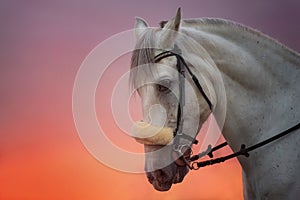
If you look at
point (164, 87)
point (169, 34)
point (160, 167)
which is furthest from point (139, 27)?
point (160, 167)

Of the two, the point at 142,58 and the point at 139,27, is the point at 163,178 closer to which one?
the point at 142,58

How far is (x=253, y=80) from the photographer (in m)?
1.46

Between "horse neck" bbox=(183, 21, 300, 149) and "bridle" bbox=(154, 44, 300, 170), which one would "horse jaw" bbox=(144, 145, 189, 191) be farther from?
"horse neck" bbox=(183, 21, 300, 149)

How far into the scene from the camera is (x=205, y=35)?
1485mm

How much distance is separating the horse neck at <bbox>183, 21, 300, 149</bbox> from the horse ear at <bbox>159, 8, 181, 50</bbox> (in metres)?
0.11

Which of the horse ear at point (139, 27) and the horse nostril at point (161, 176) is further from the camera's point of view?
the horse ear at point (139, 27)

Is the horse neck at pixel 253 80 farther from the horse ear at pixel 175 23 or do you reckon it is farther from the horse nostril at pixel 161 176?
the horse nostril at pixel 161 176

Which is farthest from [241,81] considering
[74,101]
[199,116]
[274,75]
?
[74,101]

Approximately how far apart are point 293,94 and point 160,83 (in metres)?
0.48

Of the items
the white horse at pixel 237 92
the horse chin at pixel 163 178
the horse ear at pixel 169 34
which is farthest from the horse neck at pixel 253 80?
the horse chin at pixel 163 178

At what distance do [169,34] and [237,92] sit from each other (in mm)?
316

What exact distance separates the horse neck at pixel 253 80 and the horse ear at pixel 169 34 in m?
0.11

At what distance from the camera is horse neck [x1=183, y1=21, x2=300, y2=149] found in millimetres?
1430

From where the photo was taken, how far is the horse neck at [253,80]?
1.43 meters
